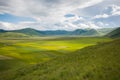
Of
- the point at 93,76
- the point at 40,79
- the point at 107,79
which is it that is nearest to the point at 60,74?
the point at 40,79

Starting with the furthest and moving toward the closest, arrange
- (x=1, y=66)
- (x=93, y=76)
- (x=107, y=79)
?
(x=1, y=66) < (x=93, y=76) < (x=107, y=79)

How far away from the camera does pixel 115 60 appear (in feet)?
76.1

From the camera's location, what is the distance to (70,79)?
19.6 m

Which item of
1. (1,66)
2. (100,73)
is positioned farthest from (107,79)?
(1,66)

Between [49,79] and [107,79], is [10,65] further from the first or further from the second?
[107,79]

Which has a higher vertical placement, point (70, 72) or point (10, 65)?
point (70, 72)

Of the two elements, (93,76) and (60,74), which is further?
(60,74)

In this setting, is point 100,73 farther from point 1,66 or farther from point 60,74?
point 1,66

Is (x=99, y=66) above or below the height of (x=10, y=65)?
above

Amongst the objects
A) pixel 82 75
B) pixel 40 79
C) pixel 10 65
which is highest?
pixel 82 75

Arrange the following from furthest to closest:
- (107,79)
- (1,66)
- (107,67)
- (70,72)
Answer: (1,66) < (70,72) < (107,67) < (107,79)

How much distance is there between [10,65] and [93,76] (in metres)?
45.2

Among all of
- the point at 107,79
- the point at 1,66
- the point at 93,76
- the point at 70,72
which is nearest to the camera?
the point at 107,79

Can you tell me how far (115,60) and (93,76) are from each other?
5.96 metres
